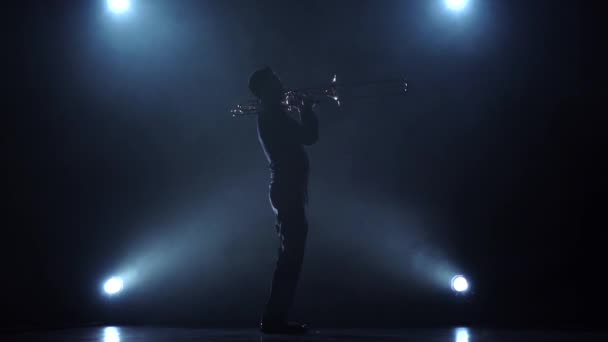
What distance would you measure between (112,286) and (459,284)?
131 inches

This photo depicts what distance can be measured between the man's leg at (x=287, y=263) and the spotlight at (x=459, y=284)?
195cm

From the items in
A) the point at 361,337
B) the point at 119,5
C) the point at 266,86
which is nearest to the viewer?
the point at 361,337

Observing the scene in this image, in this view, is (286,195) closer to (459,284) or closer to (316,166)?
(316,166)

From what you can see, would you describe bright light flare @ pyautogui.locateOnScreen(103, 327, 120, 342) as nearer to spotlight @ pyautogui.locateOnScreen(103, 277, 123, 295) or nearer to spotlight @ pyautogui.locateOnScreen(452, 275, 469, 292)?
spotlight @ pyautogui.locateOnScreen(103, 277, 123, 295)

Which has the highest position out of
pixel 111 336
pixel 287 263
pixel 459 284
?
pixel 459 284

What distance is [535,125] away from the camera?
5090 millimetres

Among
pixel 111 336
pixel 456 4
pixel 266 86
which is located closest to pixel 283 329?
pixel 111 336

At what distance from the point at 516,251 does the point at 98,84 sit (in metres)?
4.56

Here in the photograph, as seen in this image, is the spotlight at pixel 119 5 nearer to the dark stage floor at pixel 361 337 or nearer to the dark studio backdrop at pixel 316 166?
the dark studio backdrop at pixel 316 166

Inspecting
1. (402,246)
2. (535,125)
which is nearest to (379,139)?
(402,246)

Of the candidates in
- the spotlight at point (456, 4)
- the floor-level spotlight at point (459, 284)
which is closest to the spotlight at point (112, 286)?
the floor-level spotlight at point (459, 284)

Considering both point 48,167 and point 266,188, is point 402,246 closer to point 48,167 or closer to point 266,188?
point 266,188

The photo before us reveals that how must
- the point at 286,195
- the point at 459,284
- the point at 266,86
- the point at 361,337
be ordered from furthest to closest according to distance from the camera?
1. the point at 459,284
2. the point at 266,86
3. the point at 286,195
4. the point at 361,337

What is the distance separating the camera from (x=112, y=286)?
17.3 feet
